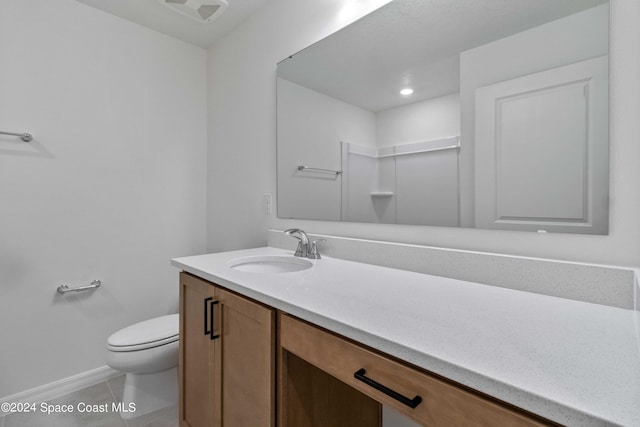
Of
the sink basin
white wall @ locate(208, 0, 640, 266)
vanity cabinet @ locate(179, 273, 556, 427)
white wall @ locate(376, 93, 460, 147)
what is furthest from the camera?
the sink basin

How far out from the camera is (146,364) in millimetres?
1514

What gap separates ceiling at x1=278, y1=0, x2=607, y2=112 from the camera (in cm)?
97

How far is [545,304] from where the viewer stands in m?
0.78

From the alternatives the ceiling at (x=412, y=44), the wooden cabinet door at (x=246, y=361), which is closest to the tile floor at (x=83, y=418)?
the wooden cabinet door at (x=246, y=361)

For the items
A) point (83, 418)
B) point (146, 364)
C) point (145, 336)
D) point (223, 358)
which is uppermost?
point (223, 358)

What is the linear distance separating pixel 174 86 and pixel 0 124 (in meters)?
1.00

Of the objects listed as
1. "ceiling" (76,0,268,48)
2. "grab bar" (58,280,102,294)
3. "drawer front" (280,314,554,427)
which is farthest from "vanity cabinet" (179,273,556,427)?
"ceiling" (76,0,268,48)

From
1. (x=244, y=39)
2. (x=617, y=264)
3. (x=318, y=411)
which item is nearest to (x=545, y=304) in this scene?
(x=617, y=264)

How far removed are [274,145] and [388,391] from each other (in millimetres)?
1506

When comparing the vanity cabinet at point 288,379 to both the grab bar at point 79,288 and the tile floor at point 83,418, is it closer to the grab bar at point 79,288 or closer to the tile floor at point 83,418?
the tile floor at point 83,418

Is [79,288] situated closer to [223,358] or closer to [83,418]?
[83,418]

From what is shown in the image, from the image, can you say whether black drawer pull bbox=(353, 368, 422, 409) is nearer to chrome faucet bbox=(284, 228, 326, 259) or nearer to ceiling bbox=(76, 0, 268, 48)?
chrome faucet bbox=(284, 228, 326, 259)

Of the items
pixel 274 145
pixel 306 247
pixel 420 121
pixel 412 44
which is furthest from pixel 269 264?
pixel 412 44

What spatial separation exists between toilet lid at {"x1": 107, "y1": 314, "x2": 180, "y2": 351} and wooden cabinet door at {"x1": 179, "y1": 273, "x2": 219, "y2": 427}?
315mm
